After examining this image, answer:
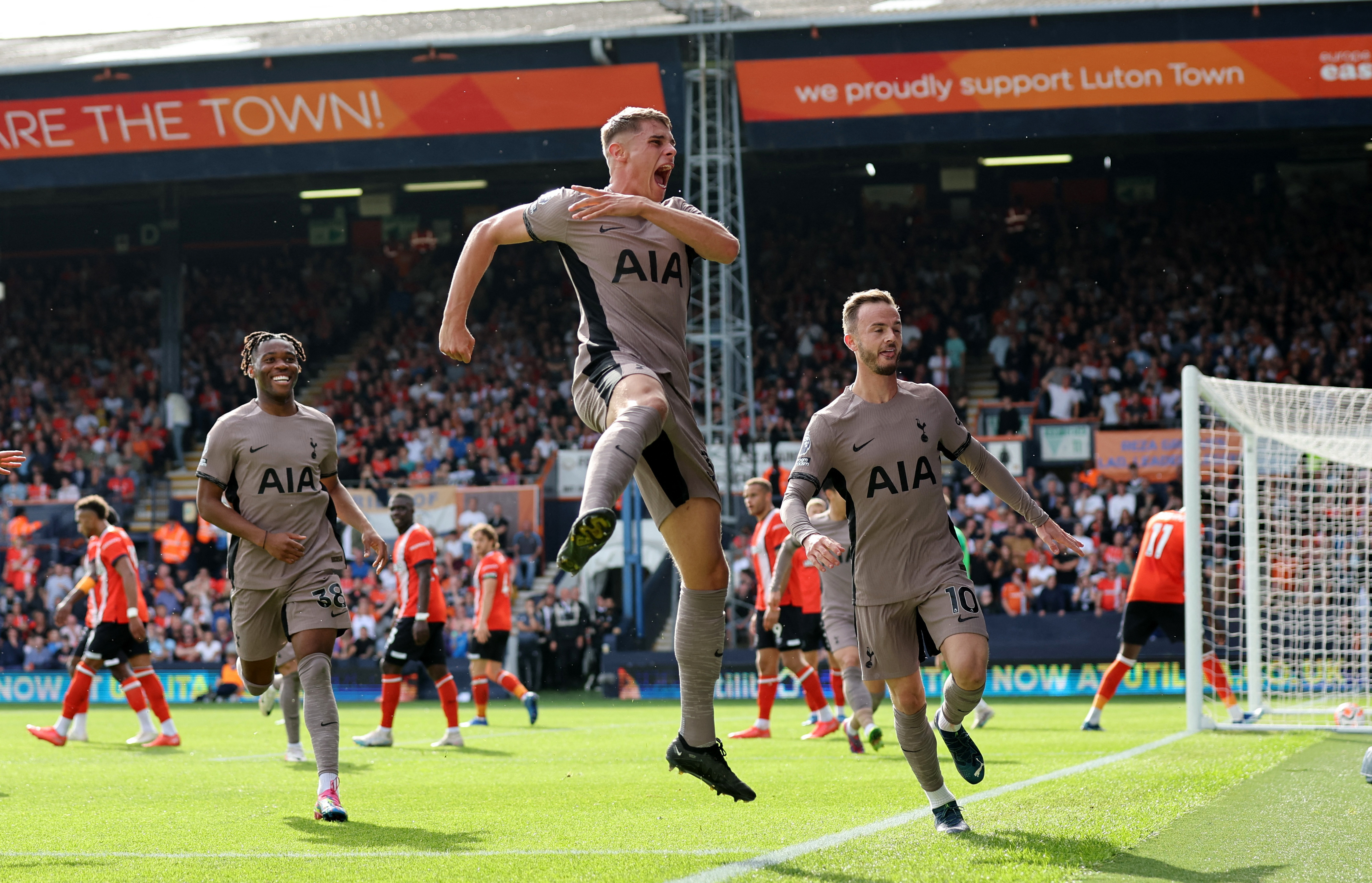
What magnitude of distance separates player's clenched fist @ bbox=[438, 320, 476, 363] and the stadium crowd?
17.1 meters

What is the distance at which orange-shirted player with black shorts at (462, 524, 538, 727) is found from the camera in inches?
557

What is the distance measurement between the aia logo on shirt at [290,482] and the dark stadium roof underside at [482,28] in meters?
17.1

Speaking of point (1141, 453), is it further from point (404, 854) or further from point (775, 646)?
point (404, 854)

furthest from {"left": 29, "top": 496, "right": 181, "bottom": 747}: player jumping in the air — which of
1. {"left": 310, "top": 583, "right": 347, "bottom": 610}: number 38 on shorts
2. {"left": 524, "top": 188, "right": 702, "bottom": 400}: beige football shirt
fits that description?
{"left": 524, "top": 188, "right": 702, "bottom": 400}: beige football shirt

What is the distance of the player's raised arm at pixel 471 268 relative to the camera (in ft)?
17.1

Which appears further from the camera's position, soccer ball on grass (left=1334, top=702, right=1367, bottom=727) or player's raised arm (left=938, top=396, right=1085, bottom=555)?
soccer ball on grass (left=1334, top=702, right=1367, bottom=727)

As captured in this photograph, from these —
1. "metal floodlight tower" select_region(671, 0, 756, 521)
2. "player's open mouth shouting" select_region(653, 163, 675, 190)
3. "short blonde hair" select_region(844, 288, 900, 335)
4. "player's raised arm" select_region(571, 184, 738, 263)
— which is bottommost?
"short blonde hair" select_region(844, 288, 900, 335)

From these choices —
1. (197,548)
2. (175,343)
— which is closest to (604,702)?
(197,548)

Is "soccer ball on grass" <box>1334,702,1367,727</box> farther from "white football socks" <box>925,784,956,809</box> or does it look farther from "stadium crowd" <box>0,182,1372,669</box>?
"stadium crowd" <box>0,182,1372,669</box>

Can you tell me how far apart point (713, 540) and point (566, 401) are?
2342 cm

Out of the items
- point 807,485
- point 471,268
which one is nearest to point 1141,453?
point 807,485

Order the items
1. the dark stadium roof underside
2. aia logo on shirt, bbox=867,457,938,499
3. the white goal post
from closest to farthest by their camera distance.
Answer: aia logo on shirt, bbox=867,457,938,499, the white goal post, the dark stadium roof underside

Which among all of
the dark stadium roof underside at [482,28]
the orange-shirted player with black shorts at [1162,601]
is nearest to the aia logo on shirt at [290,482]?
the orange-shirted player with black shorts at [1162,601]

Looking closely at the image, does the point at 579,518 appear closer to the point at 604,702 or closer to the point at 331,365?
the point at 604,702
